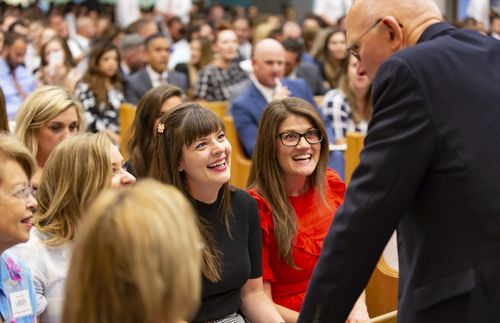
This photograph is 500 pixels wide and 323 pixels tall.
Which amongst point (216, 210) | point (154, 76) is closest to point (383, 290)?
point (216, 210)

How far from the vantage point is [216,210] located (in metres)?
2.99

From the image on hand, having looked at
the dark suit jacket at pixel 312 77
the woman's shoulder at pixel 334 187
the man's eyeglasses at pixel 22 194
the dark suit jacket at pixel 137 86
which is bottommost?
the dark suit jacket at pixel 312 77

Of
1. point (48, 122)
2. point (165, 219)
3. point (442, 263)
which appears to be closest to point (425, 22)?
point (442, 263)

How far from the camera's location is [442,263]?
1.90 meters

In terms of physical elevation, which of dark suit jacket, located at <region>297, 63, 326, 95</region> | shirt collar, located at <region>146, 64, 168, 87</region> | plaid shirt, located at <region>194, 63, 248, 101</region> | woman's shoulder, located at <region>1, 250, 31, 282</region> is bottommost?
dark suit jacket, located at <region>297, 63, 326, 95</region>

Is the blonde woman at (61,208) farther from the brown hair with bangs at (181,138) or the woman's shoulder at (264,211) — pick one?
the woman's shoulder at (264,211)

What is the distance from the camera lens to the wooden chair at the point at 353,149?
514 cm

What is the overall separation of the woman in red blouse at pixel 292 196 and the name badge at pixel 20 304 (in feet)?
3.33

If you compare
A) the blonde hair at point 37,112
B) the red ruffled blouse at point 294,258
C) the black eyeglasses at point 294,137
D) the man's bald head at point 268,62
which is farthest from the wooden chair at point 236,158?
the red ruffled blouse at point 294,258

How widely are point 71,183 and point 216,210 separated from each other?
0.54 metres

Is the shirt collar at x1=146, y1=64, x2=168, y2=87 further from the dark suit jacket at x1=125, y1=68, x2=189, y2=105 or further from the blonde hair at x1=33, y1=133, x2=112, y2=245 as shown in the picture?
the blonde hair at x1=33, y1=133, x2=112, y2=245

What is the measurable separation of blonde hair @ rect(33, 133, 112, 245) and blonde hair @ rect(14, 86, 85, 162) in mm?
1062

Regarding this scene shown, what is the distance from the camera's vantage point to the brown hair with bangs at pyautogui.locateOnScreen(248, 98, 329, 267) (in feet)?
10.4

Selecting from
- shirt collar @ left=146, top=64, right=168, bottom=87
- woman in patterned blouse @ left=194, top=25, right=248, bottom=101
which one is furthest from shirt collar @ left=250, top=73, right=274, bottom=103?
shirt collar @ left=146, top=64, right=168, bottom=87
